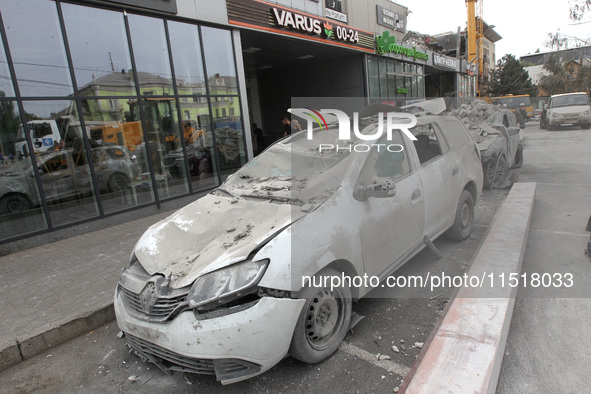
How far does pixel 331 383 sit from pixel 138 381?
1.52 meters

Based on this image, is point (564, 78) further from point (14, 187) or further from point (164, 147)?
point (14, 187)

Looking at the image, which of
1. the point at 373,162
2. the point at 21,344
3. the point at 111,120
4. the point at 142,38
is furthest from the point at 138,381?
the point at 142,38

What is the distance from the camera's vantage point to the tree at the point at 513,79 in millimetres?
47000

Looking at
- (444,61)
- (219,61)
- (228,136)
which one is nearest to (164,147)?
(228,136)

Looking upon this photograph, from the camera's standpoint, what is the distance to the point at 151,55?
7.76 meters

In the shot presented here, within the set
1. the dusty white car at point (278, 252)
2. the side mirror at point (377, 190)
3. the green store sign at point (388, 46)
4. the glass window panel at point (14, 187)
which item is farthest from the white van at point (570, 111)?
the glass window panel at point (14, 187)

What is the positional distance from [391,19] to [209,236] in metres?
17.2

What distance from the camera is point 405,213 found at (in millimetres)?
3367

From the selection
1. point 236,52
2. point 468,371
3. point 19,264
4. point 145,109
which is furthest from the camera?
point 236,52

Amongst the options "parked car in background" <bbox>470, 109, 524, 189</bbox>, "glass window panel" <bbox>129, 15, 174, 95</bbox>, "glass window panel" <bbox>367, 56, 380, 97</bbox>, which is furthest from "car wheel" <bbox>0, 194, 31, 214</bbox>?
"glass window panel" <bbox>367, 56, 380, 97</bbox>

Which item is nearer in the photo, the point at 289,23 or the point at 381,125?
the point at 381,125

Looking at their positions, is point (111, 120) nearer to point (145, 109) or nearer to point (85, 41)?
point (145, 109)

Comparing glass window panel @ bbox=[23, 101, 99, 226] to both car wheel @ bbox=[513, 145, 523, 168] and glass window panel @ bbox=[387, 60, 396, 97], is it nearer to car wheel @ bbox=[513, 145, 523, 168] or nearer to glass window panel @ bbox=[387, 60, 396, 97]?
car wheel @ bbox=[513, 145, 523, 168]

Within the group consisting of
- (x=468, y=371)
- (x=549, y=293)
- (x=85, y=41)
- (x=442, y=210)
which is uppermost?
(x=85, y=41)
